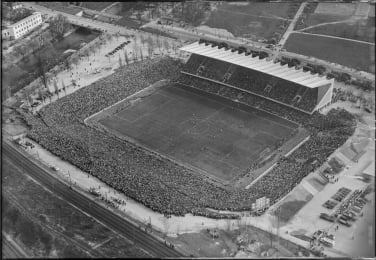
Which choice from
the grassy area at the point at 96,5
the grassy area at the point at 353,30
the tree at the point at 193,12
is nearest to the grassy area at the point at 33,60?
the grassy area at the point at 96,5

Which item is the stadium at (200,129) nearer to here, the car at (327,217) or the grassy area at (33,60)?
the car at (327,217)

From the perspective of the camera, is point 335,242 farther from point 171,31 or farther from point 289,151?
point 171,31

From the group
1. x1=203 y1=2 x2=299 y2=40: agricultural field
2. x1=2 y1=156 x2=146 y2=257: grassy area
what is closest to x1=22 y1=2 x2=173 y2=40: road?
x1=203 y1=2 x2=299 y2=40: agricultural field

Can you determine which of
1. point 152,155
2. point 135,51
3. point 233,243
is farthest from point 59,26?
point 233,243

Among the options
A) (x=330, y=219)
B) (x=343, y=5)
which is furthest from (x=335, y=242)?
(x=343, y=5)

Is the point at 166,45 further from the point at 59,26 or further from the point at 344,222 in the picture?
the point at 344,222
